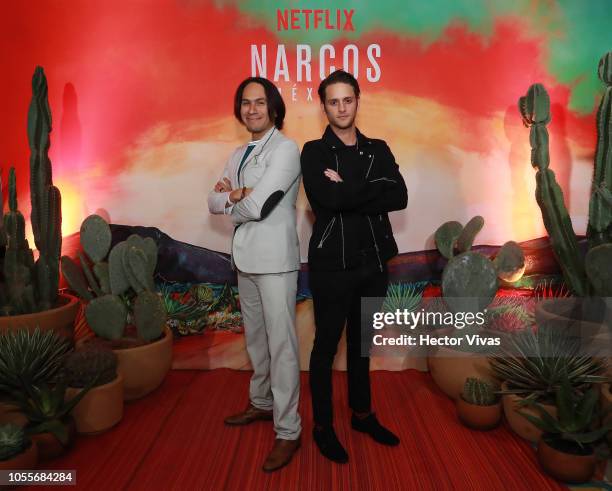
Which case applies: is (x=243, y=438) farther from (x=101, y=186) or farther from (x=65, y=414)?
(x=101, y=186)

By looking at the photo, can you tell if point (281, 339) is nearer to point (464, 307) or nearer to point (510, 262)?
point (464, 307)

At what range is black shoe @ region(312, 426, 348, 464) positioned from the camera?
2290 millimetres

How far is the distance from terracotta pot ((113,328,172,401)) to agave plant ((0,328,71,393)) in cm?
34

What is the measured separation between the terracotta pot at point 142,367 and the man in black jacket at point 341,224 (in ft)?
3.57

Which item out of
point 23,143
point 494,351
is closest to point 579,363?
point 494,351

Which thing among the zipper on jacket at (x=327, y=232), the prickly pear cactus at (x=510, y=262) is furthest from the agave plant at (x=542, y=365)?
the zipper on jacket at (x=327, y=232)

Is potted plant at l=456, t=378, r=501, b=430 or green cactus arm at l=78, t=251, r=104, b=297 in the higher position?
green cactus arm at l=78, t=251, r=104, b=297

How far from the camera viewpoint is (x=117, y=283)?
3.09 metres

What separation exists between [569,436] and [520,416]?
1.05ft

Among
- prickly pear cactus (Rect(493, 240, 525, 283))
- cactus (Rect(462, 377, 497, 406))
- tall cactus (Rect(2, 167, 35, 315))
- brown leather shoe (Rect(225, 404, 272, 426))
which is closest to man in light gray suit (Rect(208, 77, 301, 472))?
brown leather shoe (Rect(225, 404, 272, 426))

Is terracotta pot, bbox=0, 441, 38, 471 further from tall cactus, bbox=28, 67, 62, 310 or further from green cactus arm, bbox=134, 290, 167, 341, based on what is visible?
tall cactus, bbox=28, 67, 62, 310

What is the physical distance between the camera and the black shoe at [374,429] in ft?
8.06

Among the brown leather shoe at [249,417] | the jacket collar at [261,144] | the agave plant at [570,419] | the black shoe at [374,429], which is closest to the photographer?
the agave plant at [570,419]

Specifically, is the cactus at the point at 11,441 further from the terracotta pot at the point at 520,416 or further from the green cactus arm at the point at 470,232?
the green cactus arm at the point at 470,232
